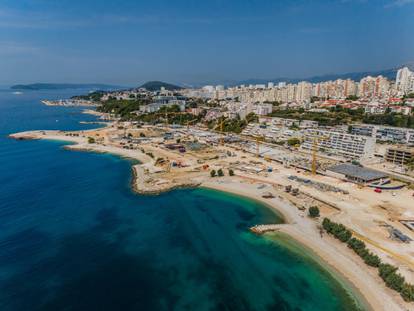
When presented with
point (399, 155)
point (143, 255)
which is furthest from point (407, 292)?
point (399, 155)

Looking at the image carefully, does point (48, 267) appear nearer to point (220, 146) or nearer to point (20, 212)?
point (20, 212)

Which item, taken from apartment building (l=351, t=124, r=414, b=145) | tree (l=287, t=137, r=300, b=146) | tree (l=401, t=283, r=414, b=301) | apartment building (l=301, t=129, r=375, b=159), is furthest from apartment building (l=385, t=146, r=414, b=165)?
tree (l=401, t=283, r=414, b=301)

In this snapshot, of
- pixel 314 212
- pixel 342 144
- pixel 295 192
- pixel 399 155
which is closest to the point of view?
pixel 314 212

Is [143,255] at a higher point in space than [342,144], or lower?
lower

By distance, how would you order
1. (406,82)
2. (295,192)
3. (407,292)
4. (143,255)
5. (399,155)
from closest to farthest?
1. (407,292)
2. (143,255)
3. (295,192)
4. (399,155)
5. (406,82)

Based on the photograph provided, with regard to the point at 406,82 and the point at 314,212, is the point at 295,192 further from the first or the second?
the point at 406,82

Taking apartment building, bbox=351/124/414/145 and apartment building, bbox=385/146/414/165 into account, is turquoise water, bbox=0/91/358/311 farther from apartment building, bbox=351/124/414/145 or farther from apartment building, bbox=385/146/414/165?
apartment building, bbox=351/124/414/145
